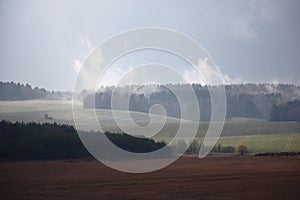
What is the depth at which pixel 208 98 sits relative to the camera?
408ft

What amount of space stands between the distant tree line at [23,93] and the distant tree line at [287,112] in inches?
2265

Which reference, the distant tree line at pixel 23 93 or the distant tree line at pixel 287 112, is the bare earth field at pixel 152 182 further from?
the distant tree line at pixel 287 112

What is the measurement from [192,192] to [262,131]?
66113 mm

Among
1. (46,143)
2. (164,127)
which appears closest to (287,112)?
(164,127)

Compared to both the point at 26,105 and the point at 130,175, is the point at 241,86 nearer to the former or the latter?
the point at 26,105

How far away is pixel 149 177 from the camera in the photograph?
32562 millimetres

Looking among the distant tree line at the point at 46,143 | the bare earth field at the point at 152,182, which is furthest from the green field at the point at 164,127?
the bare earth field at the point at 152,182

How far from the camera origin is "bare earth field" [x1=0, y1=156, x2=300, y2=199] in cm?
2483

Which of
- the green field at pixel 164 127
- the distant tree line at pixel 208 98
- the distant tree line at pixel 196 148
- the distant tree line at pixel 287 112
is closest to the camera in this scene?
the distant tree line at pixel 196 148

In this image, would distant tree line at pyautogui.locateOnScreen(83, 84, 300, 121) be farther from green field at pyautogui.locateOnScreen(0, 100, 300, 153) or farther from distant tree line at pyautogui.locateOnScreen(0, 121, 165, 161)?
distant tree line at pyautogui.locateOnScreen(0, 121, 165, 161)

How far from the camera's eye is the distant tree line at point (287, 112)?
106m

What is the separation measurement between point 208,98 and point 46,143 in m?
84.1

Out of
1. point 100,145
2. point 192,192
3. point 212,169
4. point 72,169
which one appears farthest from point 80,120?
point 192,192

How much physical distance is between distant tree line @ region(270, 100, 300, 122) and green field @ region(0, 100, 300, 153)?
31.0 feet
